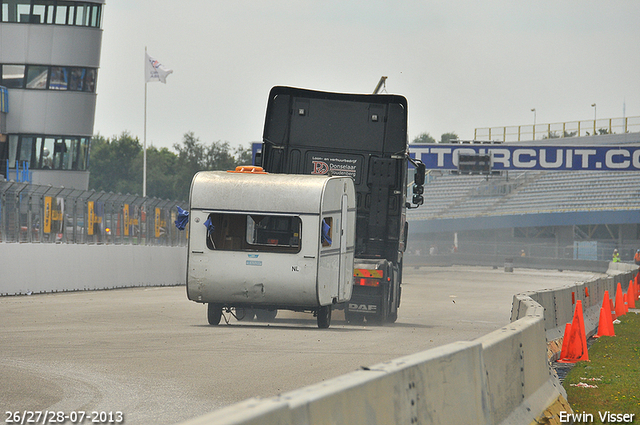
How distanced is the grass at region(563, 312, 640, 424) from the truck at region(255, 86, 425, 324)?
4.62 metres

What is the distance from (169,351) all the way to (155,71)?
151ft

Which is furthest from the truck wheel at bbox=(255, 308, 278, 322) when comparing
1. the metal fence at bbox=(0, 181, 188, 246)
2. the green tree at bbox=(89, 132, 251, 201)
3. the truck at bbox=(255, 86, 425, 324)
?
the green tree at bbox=(89, 132, 251, 201)

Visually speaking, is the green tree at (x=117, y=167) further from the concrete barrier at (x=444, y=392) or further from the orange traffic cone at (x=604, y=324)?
the concrete barrier at (x=444, y=392)

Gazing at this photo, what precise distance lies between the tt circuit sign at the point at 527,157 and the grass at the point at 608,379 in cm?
3561

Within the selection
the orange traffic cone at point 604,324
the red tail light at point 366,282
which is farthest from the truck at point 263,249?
the orange traffic cone at point 604,324

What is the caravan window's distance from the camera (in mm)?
15266

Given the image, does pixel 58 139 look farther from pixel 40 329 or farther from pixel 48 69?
pixel 40 329

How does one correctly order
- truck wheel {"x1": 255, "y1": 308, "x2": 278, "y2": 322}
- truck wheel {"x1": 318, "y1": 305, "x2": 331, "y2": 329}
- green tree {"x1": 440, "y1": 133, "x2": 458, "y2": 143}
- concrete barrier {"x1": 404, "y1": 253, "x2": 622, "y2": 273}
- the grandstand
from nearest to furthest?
truck wheel {"x1": 318, "y1": 305, "x2": 331, "y2": 329} → truck wheel {"x1": 255, "y1": 308, "x2": 278, "y2": 322} → concrete barrier {"x1": 404, "y1": 253, "x2": 622, "y2": 273} → the grandstand → green tree {"x1": 440, "y1": 133, "x2": 458, "y2": 143}

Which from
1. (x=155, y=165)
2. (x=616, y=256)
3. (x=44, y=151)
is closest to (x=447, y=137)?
(x=155, y=165)

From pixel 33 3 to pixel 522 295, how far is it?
42.5 meters

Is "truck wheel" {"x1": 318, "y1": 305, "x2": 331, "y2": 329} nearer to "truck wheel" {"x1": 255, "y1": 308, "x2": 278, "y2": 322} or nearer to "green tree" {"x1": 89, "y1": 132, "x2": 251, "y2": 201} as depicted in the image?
"truck wheel" {"x1": 255, "y1": 308, "x2": 278, "y2": 322}

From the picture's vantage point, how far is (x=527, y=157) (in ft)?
168

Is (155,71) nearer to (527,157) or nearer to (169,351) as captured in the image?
(527,157)

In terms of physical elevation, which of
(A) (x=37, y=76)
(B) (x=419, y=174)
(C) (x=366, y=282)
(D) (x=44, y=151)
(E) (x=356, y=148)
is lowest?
(C) (x=366, y=282)
